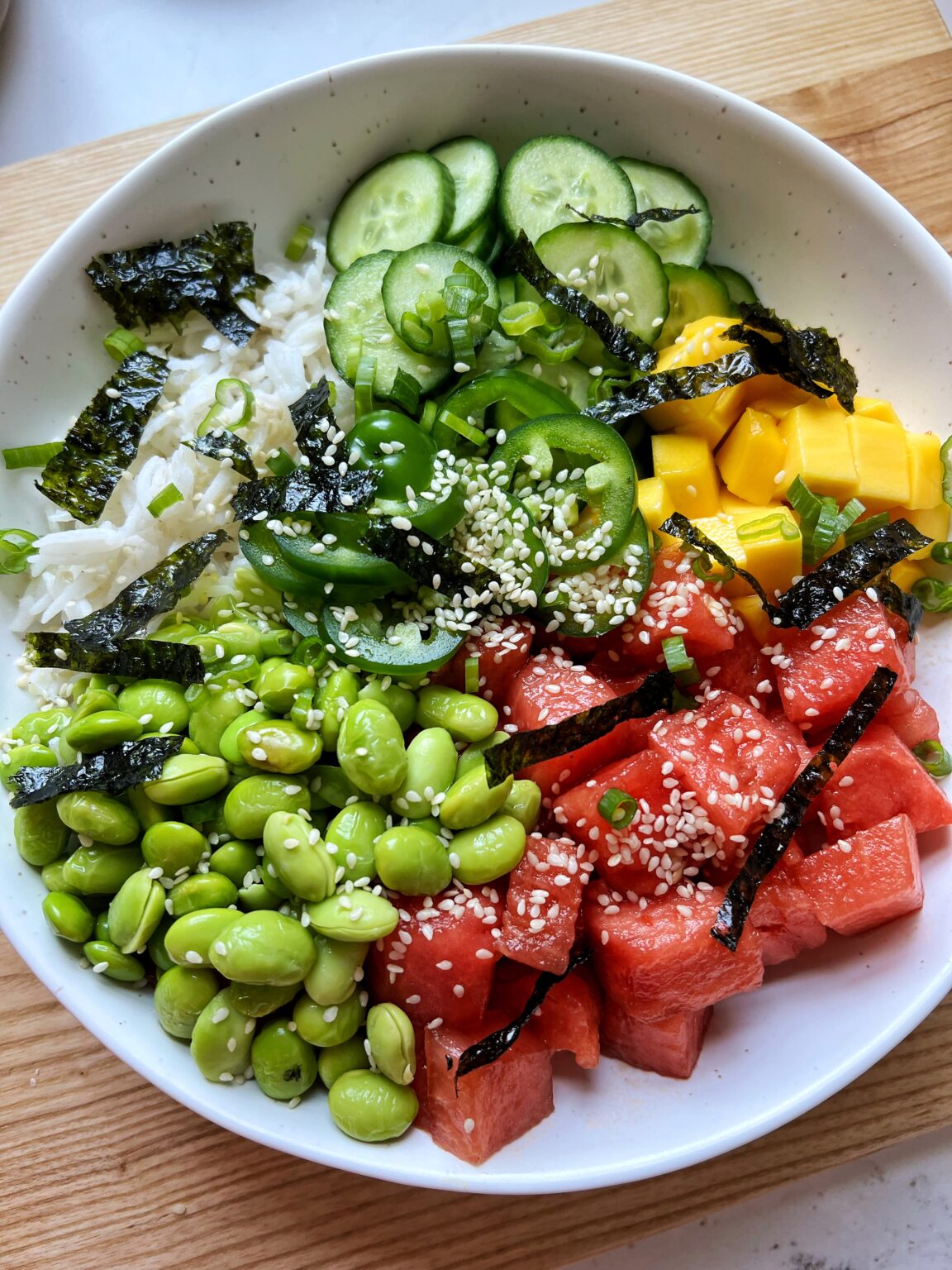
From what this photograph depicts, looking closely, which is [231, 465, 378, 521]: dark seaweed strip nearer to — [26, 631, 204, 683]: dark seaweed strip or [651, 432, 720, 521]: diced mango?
[26, 631, 204, 683]: dark seaweed strip

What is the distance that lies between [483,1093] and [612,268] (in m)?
1.91

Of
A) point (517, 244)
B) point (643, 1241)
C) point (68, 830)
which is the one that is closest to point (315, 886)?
point (68, 830)

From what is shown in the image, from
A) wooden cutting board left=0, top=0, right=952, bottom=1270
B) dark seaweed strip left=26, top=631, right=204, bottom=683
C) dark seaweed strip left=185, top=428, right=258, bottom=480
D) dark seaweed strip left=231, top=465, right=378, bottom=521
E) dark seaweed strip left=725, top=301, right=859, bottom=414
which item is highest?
dark seaweed strip left=725, top=301, right=859, bottom=414

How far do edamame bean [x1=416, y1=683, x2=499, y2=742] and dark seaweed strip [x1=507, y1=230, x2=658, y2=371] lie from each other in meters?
0.91

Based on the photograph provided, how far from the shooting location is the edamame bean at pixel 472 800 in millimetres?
1936

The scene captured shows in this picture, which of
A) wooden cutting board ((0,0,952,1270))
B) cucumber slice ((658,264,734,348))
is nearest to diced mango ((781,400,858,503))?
cucumber slice ((658,264,734,348))

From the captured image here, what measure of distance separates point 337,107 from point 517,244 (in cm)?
61

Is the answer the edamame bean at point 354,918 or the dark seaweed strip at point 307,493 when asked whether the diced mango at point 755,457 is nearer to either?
the dark seaweed strip at point 307,493

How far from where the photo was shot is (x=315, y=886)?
74.2 inches

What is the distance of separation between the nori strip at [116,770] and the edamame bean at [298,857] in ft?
0.93

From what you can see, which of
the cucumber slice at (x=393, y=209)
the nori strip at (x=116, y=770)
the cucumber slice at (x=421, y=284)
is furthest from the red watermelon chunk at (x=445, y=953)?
the cucumber slice at (x=393, y=209)

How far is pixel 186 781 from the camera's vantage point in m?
1.97

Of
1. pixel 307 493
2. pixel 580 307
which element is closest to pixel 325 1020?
pixel 307 493

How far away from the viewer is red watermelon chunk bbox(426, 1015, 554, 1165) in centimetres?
195
